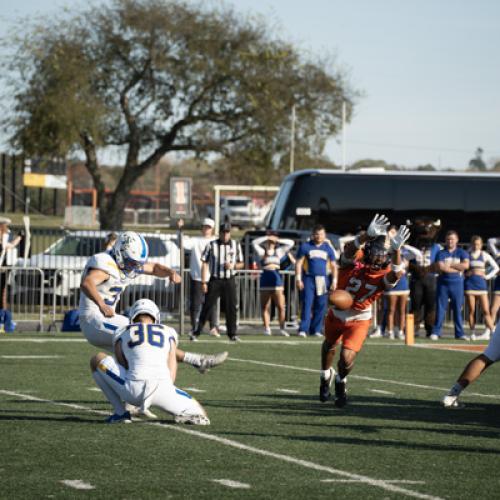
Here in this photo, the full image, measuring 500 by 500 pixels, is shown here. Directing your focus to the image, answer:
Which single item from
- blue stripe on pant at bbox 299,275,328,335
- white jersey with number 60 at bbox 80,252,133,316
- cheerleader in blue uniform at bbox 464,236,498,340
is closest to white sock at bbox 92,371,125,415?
white jersey with number 60 at bbox 80,252,133,316

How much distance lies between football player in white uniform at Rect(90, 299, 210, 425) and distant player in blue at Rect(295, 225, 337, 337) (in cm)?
1109

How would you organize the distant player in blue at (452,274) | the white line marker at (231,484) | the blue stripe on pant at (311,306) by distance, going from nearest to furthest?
1. the white line marker at (231,484)
2. the blue stripe on pant at (311,306)
3. the distant player in blue at (452,274)

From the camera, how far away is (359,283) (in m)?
11.7

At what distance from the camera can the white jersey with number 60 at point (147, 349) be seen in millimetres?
9414

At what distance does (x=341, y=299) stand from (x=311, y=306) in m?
9.89

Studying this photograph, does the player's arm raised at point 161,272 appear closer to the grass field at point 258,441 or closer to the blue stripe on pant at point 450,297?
the grass field at point 258,441

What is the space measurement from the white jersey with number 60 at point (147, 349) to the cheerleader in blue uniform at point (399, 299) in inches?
470

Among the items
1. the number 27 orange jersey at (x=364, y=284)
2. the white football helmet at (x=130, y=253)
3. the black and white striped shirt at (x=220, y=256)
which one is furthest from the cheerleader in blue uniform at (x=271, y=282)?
the white football helmet at (x=130, y=253)

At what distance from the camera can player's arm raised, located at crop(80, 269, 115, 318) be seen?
10.6 m

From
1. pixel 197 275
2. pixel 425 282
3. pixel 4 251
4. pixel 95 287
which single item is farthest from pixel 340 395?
pixel 4 251

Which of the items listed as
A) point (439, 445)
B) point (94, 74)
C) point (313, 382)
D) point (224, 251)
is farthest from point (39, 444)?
point (94, 74)

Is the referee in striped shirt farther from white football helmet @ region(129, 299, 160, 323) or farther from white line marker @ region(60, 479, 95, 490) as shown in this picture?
white line marker @ region(60, 479, 95, 490)

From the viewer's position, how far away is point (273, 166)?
1802 inches

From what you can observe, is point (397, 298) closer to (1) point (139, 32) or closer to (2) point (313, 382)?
(2) point (313, 382)
